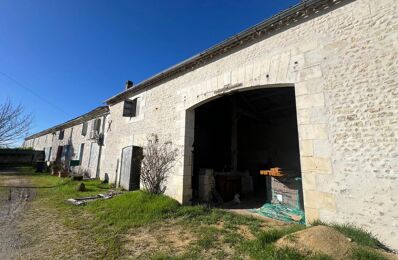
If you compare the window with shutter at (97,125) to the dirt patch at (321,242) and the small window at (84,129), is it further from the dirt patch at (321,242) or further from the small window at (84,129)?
the dirt patch at (321,242)

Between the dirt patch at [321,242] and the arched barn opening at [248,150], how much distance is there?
93.3 inches

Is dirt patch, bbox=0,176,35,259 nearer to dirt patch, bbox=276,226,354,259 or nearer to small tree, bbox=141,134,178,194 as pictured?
small tree, bbox=141,134,178,194

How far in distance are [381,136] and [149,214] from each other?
5.19 metres

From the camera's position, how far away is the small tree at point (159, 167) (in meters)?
7.27

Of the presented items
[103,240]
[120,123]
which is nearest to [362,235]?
[103,240]

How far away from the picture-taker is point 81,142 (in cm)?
1510

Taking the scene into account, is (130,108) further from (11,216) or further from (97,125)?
(11,216)

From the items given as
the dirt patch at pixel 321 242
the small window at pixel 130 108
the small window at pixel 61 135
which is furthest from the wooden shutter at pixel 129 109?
the small window at pixel 61 135

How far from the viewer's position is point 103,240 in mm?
3963

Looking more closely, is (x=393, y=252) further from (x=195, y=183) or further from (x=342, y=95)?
(x=195, y=183)

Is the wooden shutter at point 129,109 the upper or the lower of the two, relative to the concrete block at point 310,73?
upper

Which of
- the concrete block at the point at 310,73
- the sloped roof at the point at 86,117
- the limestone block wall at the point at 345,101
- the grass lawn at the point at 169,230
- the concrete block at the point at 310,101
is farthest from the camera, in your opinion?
the sloped roof at the point at 86,117

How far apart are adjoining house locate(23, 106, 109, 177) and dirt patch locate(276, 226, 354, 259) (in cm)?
1125

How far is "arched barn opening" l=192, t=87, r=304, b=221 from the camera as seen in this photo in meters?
6.46
